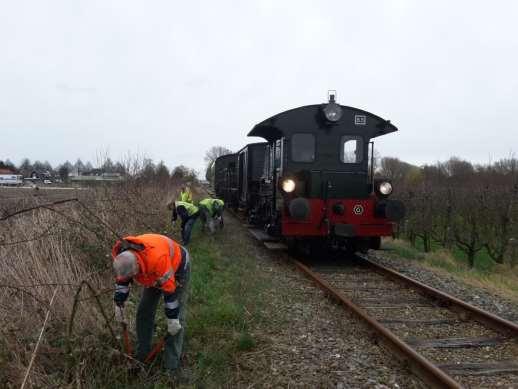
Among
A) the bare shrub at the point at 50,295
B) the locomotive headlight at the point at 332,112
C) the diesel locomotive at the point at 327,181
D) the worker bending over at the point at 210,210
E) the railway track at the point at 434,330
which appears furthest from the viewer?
the worker bending over at the point at 210,210

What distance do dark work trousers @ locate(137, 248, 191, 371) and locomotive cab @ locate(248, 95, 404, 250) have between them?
15.7 feet

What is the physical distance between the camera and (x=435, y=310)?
6.32m

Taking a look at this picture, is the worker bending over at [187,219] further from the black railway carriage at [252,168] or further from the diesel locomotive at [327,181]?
the black railway carriage at [252,168]

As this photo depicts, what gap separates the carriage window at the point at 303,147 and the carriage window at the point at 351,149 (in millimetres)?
697

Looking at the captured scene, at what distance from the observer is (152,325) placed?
4.15 m

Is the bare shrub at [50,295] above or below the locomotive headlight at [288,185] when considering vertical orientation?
below

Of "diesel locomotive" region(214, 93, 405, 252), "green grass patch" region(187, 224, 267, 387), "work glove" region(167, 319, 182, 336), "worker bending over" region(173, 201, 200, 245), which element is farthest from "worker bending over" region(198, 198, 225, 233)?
"work glove" region(167, 319, 182, 336)

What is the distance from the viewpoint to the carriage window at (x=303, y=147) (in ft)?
32.3

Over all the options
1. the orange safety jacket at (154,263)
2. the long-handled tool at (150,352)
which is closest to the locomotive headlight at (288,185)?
the long-handled tool at (150,352)

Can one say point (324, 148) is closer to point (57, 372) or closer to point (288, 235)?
point (288, 235)

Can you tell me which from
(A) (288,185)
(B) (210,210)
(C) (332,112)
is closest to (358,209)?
(A) (288,185)

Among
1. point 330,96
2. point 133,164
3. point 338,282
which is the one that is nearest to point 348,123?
point 330,96

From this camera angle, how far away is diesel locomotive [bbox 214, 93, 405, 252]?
9.09 meters

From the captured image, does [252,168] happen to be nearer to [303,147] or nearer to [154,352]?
[303,147]
